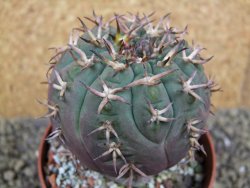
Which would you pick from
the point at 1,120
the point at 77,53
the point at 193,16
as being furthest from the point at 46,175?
the point at 193,16

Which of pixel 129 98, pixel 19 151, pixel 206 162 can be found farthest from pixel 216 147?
pixel 129 98

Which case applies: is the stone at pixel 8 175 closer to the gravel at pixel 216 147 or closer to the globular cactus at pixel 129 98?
the gravel at pixel 216 147

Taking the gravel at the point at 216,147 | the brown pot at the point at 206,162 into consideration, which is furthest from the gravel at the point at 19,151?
the brown pot at the point at 206,162

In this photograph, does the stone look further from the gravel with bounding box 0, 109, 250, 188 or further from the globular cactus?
the globular cactus

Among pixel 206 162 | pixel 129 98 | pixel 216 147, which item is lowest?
pixel 216 147

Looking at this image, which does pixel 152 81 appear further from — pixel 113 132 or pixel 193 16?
pixel 193 16

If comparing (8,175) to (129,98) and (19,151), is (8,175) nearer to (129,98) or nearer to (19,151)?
(19,151)

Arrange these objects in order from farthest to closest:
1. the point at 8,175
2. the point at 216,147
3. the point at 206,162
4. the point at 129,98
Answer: the point at 216,147, the point at 8,175, the point at 206,162, the point at 129,98

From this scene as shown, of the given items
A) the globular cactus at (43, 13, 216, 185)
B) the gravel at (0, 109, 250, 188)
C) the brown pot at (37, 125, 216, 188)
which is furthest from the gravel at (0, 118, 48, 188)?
the globular cactus at (43, 13, 216, 185)
